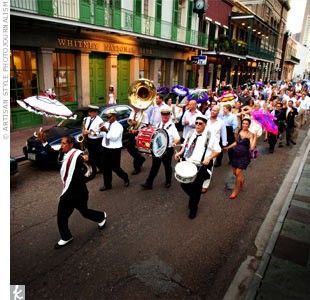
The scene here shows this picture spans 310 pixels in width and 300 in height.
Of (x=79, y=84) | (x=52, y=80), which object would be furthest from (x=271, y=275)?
(x=79, y=84)

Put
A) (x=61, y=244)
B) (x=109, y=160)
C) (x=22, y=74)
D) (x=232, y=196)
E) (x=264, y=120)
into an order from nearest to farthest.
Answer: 1. (x=61, y=244)
2. (x=109, y=160)
3. (x=232, y=196)
4. (x=264, y=120)
5. (x=22, y=74)

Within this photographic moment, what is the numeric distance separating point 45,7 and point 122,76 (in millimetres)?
6745

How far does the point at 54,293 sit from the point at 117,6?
15.0 meters

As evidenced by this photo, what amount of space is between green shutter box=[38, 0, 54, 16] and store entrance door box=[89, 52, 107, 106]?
375cm

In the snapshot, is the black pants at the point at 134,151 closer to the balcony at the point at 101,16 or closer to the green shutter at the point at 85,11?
the balcony at the point at 101,16

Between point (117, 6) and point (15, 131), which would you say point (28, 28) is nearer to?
point (15, 131)

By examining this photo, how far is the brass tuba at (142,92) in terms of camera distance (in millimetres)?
8273

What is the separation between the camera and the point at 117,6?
15422mm

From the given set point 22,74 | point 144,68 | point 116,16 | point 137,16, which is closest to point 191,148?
point 22,74

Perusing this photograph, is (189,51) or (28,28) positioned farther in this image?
(189,51)

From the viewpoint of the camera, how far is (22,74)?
11.8 m

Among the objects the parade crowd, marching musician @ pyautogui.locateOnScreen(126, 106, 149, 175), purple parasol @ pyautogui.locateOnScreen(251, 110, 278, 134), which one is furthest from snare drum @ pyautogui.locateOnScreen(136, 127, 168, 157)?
purple parasol @ pyautogui.locateOnScreen(251, 110, 278, 134)

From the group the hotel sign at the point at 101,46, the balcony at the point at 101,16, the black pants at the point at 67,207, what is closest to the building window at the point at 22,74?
the hotel sign at the point at 101,46

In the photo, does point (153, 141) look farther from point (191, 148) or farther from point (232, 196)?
point (232, 196)
